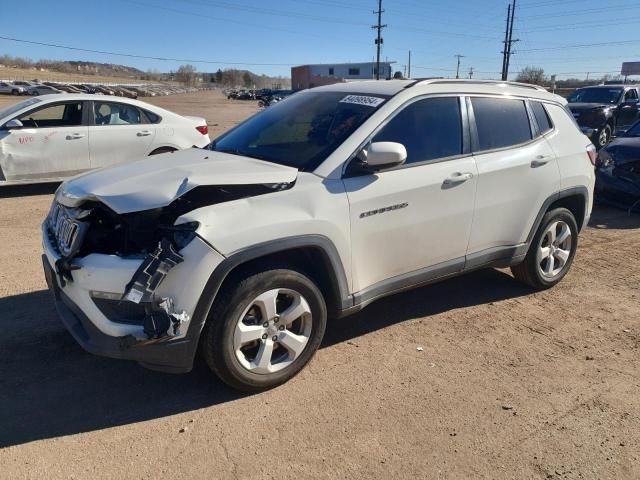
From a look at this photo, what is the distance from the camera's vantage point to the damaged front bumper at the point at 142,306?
2686 mm

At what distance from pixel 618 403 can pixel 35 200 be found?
7.93m

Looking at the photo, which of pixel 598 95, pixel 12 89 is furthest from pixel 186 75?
pixel 598 95

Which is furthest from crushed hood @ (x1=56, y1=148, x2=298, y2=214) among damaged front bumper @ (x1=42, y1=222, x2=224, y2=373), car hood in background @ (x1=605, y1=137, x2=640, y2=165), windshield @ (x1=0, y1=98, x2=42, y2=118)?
car hood in background @ (x1=605, y1=137, x2=640, y2=165)

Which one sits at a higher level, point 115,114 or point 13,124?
point 115,114

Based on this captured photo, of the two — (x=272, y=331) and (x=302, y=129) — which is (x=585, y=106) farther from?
(x=272, y=331)

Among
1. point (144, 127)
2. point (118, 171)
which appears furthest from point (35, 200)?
point (118, 171)

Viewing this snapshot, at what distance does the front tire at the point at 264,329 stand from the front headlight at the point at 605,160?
7.02m

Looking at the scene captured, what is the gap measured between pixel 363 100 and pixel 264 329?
1823 mm

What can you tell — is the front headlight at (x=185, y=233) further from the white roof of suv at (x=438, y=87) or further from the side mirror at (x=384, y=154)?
the white roof of suv at (x=438, y=87)

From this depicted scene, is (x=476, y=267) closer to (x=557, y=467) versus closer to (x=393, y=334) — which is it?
(x=393, y=334)

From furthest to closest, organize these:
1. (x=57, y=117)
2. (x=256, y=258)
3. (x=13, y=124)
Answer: (x=57, y=117), (x=13, y=124), (x=256, y=258)

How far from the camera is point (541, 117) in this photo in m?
4.64

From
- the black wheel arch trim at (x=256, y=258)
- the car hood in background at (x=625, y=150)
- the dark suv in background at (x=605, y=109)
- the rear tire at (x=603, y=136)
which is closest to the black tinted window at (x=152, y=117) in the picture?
the black wheel arch trim at (x=256, y=258)

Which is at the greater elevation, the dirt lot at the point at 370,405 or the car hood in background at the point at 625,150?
the car hood in background at the point at 625,150
